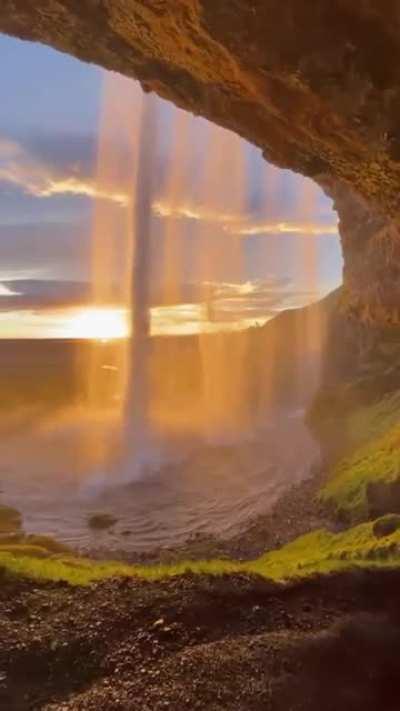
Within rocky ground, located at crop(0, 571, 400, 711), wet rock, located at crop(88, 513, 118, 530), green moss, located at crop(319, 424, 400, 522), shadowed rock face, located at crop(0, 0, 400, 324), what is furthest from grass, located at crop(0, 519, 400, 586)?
wet rock, located at crop(88, 513, 118, 530)

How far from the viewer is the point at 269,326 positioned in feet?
313

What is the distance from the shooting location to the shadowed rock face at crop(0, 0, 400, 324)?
10375mm

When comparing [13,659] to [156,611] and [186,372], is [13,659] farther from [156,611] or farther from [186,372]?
[186,372]

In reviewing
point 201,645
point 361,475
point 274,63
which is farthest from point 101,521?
point 274,63

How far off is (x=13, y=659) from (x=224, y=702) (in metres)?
3.17

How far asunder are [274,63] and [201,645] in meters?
9.86

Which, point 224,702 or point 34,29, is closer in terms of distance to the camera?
point 224,702

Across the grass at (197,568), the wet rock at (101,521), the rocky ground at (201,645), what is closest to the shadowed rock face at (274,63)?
the grass at (197,568)

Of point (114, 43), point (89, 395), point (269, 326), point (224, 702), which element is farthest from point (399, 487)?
point (269, 326)

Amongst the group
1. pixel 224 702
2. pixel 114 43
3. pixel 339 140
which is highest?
pixel 114 43

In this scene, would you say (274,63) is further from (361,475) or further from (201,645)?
(361,475)

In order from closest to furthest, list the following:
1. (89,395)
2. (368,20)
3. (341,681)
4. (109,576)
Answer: (341,681)
(368,20)
(109,576)
(89,395)

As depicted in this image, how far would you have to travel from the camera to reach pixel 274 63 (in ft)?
35.9

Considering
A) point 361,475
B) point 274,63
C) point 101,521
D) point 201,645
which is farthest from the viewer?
point 101,521
